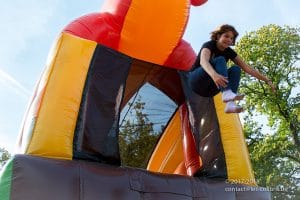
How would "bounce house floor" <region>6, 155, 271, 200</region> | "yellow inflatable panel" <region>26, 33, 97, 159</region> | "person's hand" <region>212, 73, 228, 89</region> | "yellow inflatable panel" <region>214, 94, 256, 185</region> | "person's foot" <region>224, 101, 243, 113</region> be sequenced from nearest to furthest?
"person's hand" <region>212, 73, 228, 89</region>
"person's foot" <region>224, 101, 243, 113</region>
"bounce house floor" <region>6, 155, 271, 200</region>
"yellow inflatable panel" <region>26, 33, 97, 159</region>
"yellow inflatable panel" <region>214, 94, 256, 185</region>

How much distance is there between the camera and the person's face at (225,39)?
145 inches

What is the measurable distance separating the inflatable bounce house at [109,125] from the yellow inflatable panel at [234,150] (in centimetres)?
1

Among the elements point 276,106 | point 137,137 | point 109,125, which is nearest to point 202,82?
point 109,125

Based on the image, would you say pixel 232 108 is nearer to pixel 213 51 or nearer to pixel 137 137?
pixel 213 51

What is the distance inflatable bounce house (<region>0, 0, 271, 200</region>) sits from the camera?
3795 mm

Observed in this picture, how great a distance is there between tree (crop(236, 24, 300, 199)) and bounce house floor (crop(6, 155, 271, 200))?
10.1m

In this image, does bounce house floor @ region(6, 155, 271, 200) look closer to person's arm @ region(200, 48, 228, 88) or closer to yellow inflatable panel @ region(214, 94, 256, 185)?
yellow inflatable panel @ region(214, 94, 256, 185)

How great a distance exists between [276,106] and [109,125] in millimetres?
11423

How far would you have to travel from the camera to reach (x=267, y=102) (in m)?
15.0

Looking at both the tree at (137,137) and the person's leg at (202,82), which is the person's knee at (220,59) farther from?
the tree at (137,137)

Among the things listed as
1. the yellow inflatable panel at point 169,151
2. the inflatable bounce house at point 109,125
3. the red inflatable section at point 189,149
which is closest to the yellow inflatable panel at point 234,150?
the inflatable bounce house at point 109,125

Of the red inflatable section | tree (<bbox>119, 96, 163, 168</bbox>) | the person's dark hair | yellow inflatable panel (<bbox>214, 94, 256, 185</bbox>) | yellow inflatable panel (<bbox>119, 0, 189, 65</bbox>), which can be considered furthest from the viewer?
tree (<bbox>119, 96, 163, 168</bbox>)

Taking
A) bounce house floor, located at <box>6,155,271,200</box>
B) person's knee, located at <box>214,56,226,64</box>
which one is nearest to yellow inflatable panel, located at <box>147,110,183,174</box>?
bounce house floor, located at <box>6,155,271,200</box>

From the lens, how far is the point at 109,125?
4359 mm
